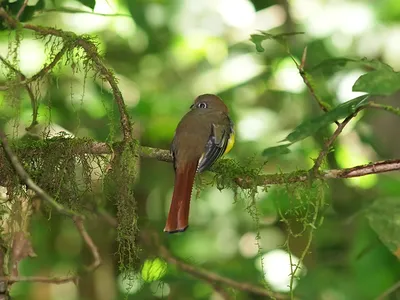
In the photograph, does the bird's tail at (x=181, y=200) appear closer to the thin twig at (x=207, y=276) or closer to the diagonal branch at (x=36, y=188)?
the diagonal branch at (x=36, y=188)

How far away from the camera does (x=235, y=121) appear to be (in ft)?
11.5

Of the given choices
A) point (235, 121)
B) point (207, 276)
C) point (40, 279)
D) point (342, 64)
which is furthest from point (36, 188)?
point (235, 121)

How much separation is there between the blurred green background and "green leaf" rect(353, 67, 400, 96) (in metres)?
0.83

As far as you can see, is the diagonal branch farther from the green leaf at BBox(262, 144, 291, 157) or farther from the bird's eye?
the bird's eye

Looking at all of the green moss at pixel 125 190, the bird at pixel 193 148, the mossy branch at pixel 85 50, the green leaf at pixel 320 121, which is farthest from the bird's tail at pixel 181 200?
the green leaf at pixel 320 121

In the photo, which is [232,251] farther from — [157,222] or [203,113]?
[203,113]

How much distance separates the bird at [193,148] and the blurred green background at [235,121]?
127 mm

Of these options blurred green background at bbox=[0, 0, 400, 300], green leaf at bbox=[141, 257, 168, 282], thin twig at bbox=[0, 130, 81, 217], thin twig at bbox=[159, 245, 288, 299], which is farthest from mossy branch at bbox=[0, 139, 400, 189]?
thin twig at bbox=[159, 245, 288, 299]

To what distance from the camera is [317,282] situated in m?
2.72

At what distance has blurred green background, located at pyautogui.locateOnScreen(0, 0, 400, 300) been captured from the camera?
2.75 meters

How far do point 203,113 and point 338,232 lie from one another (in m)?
1.36

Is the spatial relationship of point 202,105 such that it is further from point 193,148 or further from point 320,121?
point 320,121

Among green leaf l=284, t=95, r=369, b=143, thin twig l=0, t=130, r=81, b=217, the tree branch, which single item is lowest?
the tree branch

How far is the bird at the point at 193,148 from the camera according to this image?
6.25ft
